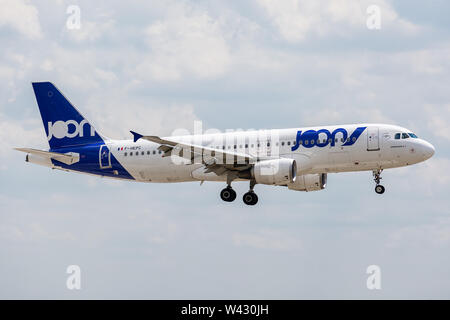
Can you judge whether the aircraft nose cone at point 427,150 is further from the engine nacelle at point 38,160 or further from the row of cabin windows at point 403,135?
the engine nacelle at point 38,160

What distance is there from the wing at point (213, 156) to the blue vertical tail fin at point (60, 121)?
9.35 metres

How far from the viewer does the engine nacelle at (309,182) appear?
66688 mm

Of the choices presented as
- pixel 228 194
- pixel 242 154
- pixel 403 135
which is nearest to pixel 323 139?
pixel 403 135

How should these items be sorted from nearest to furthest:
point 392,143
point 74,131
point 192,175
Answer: point 392,143 → point 192,175 → point 74,131

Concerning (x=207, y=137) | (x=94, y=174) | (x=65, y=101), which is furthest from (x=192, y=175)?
(x=65, y=101)

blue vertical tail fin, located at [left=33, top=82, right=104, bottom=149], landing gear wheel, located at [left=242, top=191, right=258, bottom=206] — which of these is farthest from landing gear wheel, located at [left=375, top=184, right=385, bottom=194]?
blue vertical tail fin, located at [left=33, top=82, right=104, bottom=149]

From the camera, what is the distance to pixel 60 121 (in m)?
70.3

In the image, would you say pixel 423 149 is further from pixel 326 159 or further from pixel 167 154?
pixel 167 154

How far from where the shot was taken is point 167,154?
6103 centimetres

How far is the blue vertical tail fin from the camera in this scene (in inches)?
2724

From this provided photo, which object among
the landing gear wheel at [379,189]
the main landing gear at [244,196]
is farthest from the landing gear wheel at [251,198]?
the landing gear wheel at [379,189]

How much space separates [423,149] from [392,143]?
227cm

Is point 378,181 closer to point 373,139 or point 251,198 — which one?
point 373,139

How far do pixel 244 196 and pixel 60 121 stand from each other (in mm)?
16847
